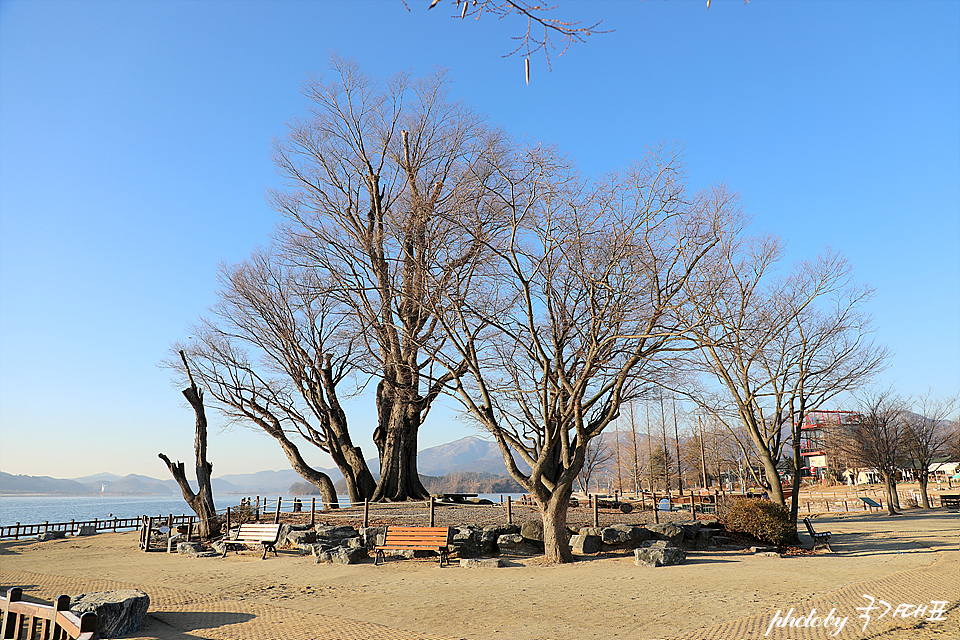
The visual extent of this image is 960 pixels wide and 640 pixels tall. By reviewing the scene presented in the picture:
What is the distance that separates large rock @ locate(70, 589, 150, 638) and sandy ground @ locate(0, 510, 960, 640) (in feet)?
0.84

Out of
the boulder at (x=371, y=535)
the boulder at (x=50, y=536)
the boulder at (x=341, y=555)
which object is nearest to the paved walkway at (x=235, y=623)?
the boulder at (x=341, y=555)

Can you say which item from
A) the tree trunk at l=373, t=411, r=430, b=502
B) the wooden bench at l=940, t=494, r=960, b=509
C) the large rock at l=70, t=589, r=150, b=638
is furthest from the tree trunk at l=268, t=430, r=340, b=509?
the wooden bench at l=940, t=494, r=960, b=509

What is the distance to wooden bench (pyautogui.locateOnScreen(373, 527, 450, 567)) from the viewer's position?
48.6 feet

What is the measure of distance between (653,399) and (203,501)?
15838 millimetres

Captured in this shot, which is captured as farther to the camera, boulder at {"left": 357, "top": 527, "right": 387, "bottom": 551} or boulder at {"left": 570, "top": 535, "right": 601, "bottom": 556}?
boulder at {"left": 357, "top": 527, "right": 387, "bottom": 551}

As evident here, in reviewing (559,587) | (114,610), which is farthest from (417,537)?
(114,610)

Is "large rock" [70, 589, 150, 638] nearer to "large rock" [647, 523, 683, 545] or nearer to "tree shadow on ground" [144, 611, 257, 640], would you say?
"tree shadow on ground" [144, 611, 257, 640]

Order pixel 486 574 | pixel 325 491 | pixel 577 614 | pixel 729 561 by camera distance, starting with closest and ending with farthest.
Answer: pixel 577 614 → pixel 486 574 → pixel 729 561 → pixel 325 491

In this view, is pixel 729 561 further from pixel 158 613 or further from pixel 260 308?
pixel 260 308

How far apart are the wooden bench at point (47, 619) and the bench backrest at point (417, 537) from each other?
9572mm

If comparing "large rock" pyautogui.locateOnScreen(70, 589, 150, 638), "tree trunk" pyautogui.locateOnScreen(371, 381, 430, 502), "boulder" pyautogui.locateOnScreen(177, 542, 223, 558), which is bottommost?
"boulder" pyautogui.locateOnScreen(177, 542, 223, 558)

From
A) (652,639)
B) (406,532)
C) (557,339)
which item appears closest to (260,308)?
(406,532)

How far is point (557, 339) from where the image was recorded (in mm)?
14312

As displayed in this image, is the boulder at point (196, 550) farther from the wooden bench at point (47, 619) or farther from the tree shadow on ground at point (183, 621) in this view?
the wooden bench at point (47, 619)
